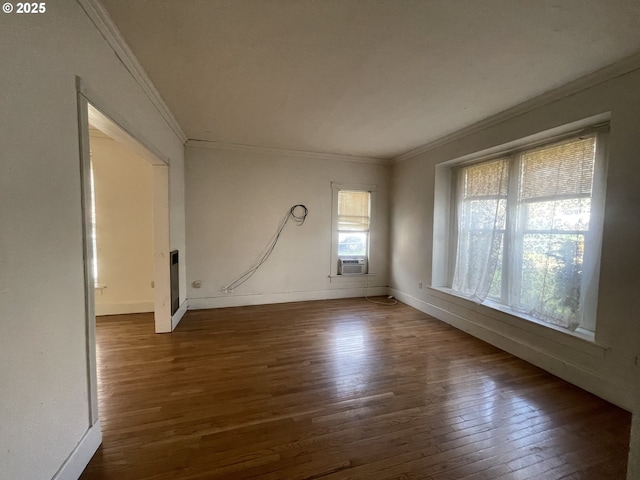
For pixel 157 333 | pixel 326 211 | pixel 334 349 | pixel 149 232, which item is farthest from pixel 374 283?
pixel 149 232

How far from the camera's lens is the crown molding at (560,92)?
2027 mm

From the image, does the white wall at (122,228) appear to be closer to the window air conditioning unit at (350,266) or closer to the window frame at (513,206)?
the window air conditioning unit at (350,266)

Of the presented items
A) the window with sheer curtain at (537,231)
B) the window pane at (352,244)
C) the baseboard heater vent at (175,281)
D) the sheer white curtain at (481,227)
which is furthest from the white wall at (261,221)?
the window with sheer curtain at (537,231)

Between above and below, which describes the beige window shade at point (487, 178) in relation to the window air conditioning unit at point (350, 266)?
above

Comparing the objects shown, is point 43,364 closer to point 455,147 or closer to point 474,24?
point 474,24

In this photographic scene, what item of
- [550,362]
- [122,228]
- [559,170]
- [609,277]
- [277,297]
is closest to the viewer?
[609,277]

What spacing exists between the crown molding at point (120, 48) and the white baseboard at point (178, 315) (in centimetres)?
252

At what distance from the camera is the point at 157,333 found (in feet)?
10.9

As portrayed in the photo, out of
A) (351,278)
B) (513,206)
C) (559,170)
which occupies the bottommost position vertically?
(351,278)

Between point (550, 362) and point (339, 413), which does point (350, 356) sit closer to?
point (339, 413)

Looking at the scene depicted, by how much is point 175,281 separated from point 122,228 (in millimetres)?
1296

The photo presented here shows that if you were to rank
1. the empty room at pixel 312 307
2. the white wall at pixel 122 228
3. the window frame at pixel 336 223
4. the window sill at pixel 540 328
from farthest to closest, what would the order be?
the window frame at pixel 336 223, the white wall at pixel 122 228, the window sill at pixel 540 328, the empty room at pixel 312 307

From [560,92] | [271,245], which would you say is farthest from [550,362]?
[271,245]

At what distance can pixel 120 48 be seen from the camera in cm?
189
